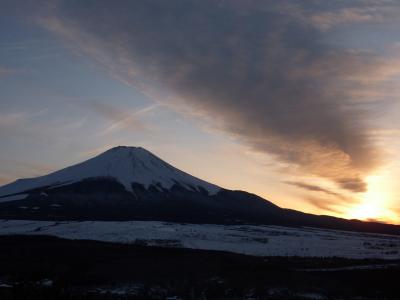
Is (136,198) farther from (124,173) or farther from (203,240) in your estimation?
(203,240)

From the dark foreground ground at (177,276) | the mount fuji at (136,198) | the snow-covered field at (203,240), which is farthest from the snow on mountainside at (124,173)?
the dark foreground ground at (177,276)

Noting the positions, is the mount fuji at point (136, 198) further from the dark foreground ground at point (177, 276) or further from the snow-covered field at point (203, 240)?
the dark foreground ground at point (177, 276)

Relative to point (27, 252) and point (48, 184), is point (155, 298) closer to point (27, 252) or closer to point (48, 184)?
point (27, 252)

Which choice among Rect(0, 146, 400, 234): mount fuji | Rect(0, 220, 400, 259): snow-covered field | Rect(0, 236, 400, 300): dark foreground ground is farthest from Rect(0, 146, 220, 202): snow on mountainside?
Rect(0, 236, 400, 300): dark foreground ground

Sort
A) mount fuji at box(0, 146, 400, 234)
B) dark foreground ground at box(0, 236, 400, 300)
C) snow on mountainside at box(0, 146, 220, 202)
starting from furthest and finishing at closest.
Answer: snow on mountainside at box(0, 146, 220, 202) → mount fuji at box(0, 146, 400, 234) → dark foreground ground at box(0, 236, 400, 300)

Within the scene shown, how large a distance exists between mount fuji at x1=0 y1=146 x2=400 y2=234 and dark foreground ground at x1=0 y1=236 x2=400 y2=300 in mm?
43093

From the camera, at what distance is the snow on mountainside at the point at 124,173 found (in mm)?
123938

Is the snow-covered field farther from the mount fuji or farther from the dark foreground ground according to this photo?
the mount fuji

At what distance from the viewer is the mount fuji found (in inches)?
3498

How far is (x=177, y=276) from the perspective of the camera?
96.1 ft

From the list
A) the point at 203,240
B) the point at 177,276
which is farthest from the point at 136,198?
the point at 177,276

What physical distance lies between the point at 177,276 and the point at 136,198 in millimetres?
80031

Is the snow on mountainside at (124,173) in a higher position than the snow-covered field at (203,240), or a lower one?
higher

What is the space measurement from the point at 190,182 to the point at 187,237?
72.7 meters
